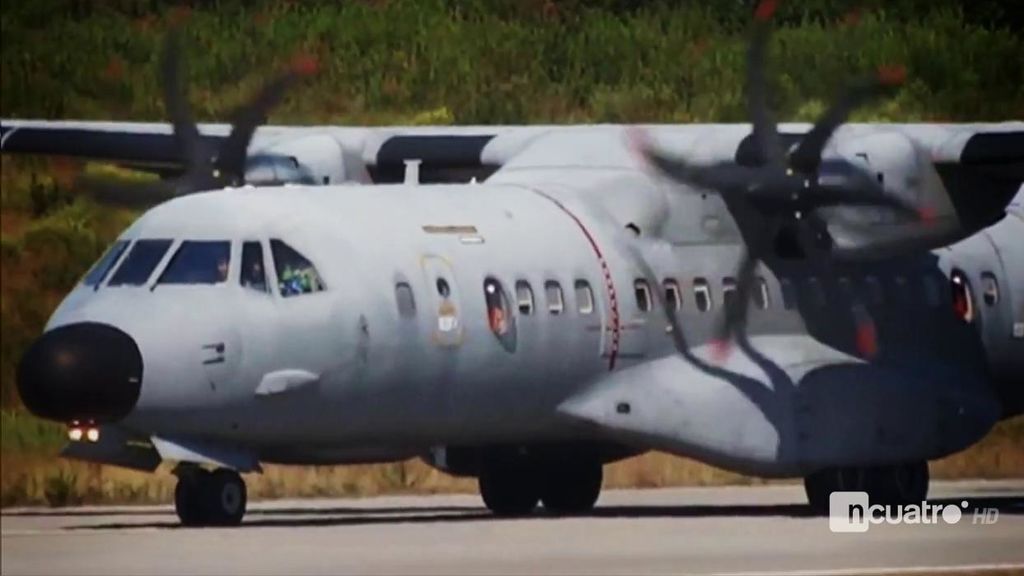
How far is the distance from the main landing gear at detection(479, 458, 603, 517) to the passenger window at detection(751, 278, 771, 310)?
152cm

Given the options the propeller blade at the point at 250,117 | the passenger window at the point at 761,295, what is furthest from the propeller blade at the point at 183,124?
the passenger window at the point at 761,295

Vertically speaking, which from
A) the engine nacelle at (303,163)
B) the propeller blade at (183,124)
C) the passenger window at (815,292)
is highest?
the propeller blade at (183,124)

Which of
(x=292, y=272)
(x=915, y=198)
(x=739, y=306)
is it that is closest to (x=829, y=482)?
(x=739, y=306)

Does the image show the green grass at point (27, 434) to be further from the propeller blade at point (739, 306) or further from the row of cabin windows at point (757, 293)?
the propeller blade at point (739, 306)

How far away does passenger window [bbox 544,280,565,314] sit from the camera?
61.2 ft

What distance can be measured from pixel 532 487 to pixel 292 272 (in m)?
2.83

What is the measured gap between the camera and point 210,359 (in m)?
16.9

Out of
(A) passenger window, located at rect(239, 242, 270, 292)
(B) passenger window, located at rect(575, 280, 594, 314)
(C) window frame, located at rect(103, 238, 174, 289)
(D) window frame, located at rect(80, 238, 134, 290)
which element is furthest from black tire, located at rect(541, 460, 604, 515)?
(D) window frame, located at rect(80, 238, 134, 290)

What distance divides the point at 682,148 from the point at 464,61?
1452 mm

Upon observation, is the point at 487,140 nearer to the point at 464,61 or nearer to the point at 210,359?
the point at 464,61

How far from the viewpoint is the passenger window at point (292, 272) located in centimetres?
1733

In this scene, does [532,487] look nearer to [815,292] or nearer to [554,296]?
[554,296]

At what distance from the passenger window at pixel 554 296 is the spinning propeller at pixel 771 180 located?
3.34ft

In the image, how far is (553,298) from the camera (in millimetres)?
18688
